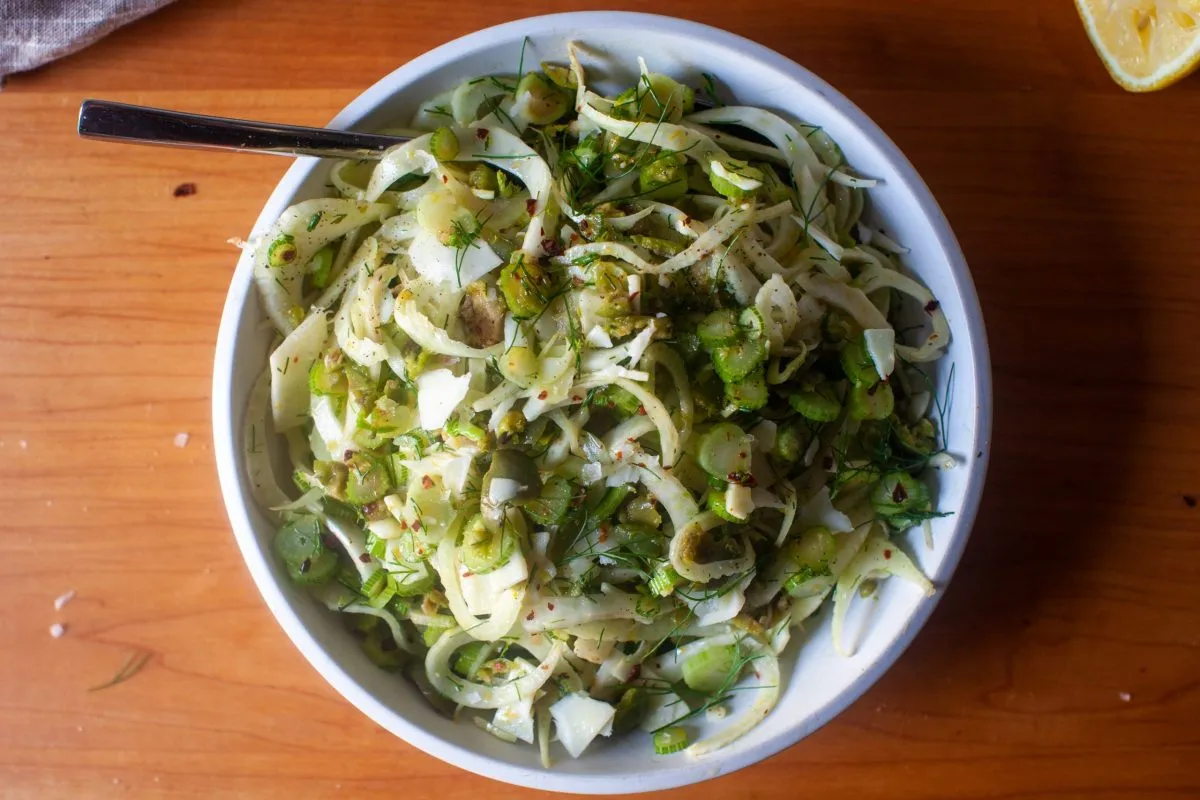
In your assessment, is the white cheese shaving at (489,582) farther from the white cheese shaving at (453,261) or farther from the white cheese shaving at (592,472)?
the white cheese shaving at (453,261)

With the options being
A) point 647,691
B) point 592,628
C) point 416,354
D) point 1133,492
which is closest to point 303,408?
point 416,354

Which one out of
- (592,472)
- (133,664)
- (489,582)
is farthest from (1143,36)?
(133,664)

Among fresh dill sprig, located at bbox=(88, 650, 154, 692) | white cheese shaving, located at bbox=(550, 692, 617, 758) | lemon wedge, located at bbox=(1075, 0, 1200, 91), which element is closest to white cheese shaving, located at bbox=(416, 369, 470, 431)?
white cheese shaving, located at bbox=(550, 692, 617, 758)

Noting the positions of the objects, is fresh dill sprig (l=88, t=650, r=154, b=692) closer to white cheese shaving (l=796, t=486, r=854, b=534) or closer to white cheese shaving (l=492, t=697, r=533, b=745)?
white cheese shaving (l=492, t=697, r=533, b=745)

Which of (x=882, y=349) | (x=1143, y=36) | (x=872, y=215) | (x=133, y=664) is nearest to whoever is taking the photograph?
(x=882, y=349)

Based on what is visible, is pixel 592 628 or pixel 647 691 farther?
pixel 647 691

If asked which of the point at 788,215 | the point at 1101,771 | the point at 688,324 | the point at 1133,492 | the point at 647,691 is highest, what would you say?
the point at 788,215

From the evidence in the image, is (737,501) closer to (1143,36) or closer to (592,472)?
(592,472)

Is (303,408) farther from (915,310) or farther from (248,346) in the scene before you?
(915,310)
